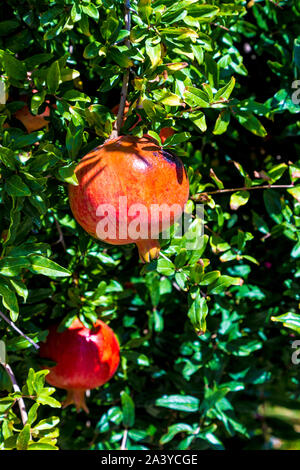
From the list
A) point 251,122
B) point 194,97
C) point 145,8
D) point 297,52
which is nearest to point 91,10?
point 145,8

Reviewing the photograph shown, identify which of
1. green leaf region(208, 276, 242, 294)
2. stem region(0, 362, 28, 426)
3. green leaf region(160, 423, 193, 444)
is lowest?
green leaf region(160, 423, 193, 444)

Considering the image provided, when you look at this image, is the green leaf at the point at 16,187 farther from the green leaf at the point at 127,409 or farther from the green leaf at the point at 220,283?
the green leaf at the point at 127,409

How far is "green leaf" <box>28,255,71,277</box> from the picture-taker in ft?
2.80

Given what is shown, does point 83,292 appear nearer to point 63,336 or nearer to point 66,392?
point 63,336

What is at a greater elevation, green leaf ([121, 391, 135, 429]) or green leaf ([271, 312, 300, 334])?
green leaf ([271, 312, 300, 334])

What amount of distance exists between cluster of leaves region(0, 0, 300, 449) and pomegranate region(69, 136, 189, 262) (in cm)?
3

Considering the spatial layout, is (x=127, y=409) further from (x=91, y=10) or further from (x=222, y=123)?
(x=91, y=10)

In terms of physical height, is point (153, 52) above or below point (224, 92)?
above

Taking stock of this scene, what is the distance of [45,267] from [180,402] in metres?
0.52

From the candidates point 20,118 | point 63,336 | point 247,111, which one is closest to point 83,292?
point 63,336

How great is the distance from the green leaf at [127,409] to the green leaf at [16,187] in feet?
1.78

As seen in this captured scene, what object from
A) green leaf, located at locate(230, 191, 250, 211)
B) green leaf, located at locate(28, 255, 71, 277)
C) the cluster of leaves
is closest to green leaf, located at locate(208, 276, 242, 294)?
the cluster of leaves

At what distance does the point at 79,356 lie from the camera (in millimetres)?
1078

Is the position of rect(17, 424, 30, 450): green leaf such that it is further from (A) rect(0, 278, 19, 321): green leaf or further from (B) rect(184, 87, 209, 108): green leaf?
(B) rect(184, 87, 209, 108): green leaf
